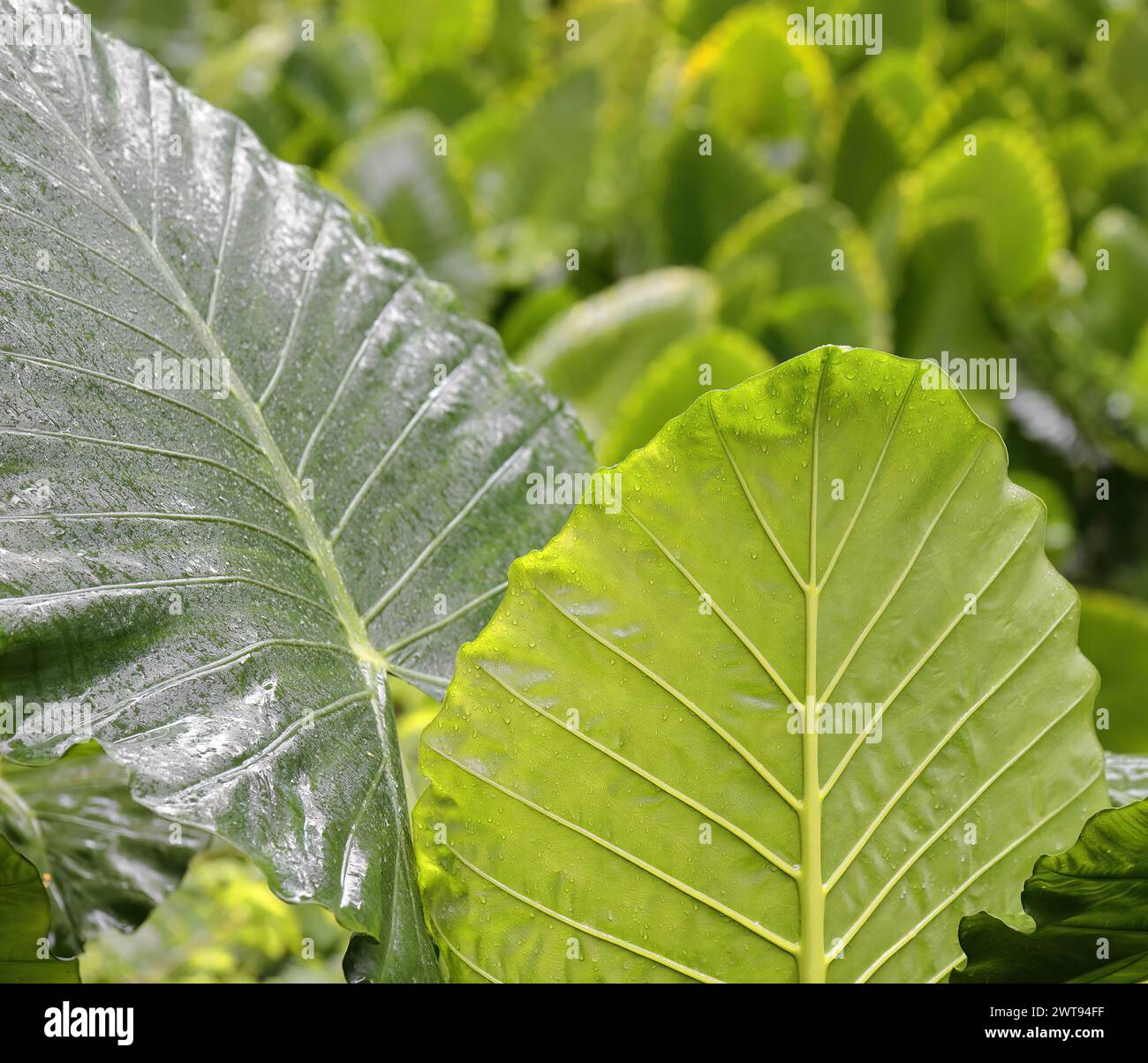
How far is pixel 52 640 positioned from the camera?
447mm

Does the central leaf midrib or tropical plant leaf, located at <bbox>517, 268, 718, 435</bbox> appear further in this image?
tropical plant leaf, located at <bbox>517, 268, 718, 435</bbox>

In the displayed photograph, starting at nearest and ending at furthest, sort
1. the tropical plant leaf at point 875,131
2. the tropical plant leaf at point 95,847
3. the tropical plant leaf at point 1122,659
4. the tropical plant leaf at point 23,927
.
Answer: the tropical plant leaf at point 23,927 < the tropical plant leaf at point 95,847 < the tropical plant leaf at point 1122,659 < the tropical plant leaf at point 875,131

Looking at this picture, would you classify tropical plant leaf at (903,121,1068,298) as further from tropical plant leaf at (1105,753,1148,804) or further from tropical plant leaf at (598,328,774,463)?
tropical plant leaf at (1105,753,1148,804)

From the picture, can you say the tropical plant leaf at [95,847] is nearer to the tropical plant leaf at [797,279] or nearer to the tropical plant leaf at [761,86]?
the tropical plant leaf at [797,279]

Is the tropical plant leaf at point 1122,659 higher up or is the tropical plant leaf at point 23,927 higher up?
the tropical plant leaf at point 1122,659

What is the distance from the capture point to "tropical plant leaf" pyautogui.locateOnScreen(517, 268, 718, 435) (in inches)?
60.0

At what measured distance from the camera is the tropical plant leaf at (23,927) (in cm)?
54

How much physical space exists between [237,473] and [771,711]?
0.81 ft

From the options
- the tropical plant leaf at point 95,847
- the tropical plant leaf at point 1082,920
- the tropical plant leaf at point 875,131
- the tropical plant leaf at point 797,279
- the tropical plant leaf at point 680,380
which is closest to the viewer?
the tropical plant leaf at point 1082,920

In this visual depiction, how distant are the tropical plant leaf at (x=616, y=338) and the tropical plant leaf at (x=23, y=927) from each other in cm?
103

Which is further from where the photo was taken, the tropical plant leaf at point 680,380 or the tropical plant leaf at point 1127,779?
the tropical plant leaf at point 680,380

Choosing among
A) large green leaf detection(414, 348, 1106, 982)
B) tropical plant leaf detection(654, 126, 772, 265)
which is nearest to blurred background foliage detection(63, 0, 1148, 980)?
tropical plant leaf detection(654, 126, 772, 265)

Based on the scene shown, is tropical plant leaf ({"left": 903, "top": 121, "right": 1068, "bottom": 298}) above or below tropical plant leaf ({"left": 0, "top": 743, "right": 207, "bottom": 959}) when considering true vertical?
above

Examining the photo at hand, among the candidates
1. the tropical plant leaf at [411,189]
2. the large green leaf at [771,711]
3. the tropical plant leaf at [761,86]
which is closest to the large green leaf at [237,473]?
the large green leaf at [771,711]
